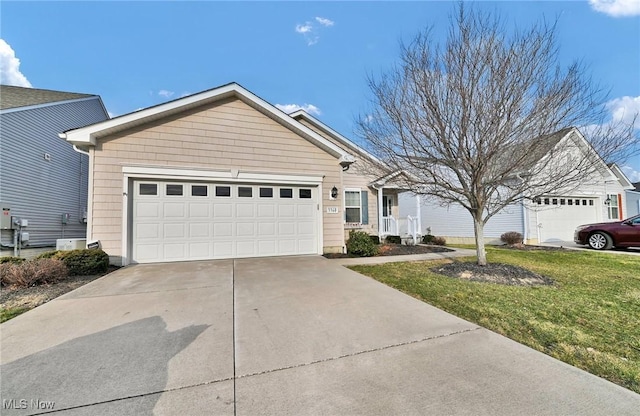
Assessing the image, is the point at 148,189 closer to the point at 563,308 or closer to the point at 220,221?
the point at 220,221

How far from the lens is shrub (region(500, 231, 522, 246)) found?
12773mm

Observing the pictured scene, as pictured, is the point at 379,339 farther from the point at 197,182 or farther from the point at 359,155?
the point at 197,182

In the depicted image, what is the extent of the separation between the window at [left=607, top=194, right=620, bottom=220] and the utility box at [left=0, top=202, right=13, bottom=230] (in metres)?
28.3

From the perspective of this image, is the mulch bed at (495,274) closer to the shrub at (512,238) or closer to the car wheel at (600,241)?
the shrub at (512,238)

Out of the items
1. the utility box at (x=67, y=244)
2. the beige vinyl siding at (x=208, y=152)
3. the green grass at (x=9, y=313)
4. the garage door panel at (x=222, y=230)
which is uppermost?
the beige vinyl siding at (x=208, y=152)

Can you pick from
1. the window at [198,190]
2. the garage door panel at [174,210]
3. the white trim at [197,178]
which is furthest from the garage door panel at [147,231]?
the window at [198,190]

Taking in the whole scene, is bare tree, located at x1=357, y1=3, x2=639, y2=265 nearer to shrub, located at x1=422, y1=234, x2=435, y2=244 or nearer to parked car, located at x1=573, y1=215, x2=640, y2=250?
parked car, located at x1=573, y1=215, x2=640, y2=250

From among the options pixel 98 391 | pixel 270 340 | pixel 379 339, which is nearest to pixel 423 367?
pixel 379 339

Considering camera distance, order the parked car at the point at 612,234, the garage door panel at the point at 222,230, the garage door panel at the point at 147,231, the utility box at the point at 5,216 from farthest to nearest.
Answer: the parked car at the point at 612,234 → the utility box at the point at 5,216 → the garage door panel at the point at 222,230 → the garage door panel at the point at 147,231

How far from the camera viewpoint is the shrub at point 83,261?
234 inches

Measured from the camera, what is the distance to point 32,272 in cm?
512

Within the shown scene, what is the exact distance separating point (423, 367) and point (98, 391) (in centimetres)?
269

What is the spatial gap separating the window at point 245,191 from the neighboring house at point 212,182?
0.03 metres

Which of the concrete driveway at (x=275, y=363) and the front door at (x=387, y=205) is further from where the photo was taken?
the front door at (x=387, y=205)
